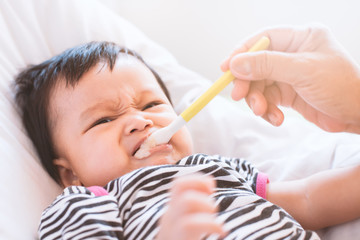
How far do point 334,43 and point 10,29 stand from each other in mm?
756

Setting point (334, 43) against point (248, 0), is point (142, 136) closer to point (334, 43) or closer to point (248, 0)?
point (334, 43)

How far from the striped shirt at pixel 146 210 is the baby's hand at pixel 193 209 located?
0.19 m

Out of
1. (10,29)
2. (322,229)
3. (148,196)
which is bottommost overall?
(322,229)

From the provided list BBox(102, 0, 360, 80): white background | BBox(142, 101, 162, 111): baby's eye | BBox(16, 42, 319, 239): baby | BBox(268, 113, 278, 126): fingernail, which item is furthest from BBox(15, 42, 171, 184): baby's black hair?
BBox(102, 0, 360, 80): white background

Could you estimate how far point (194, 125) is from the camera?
104 centimetres

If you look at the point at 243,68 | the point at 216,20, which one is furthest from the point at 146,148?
the point at 216,20

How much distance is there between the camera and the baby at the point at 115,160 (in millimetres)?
611

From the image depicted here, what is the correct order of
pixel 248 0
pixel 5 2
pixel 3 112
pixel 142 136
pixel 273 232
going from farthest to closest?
pixel 248 0 → pixel 5 2 → pixel 3 112 → pixel 142 136 → pixel 273 232

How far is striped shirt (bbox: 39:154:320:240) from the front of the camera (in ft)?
1.96

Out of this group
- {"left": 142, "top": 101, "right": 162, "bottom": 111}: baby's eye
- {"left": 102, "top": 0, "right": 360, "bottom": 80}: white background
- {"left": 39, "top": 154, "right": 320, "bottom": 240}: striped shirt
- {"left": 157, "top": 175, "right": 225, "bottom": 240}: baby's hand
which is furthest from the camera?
{"left": 102, "top": 0, "right": 360, "bottom": 80}: white background

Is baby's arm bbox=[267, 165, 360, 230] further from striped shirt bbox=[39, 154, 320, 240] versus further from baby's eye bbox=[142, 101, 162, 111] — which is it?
baby's eye bbox=[142, 101, 162, 111]

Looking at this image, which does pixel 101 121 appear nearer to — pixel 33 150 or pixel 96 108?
pixel 96 108

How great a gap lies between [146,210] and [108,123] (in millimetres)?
200

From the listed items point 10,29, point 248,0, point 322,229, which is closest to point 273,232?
point 322,229
